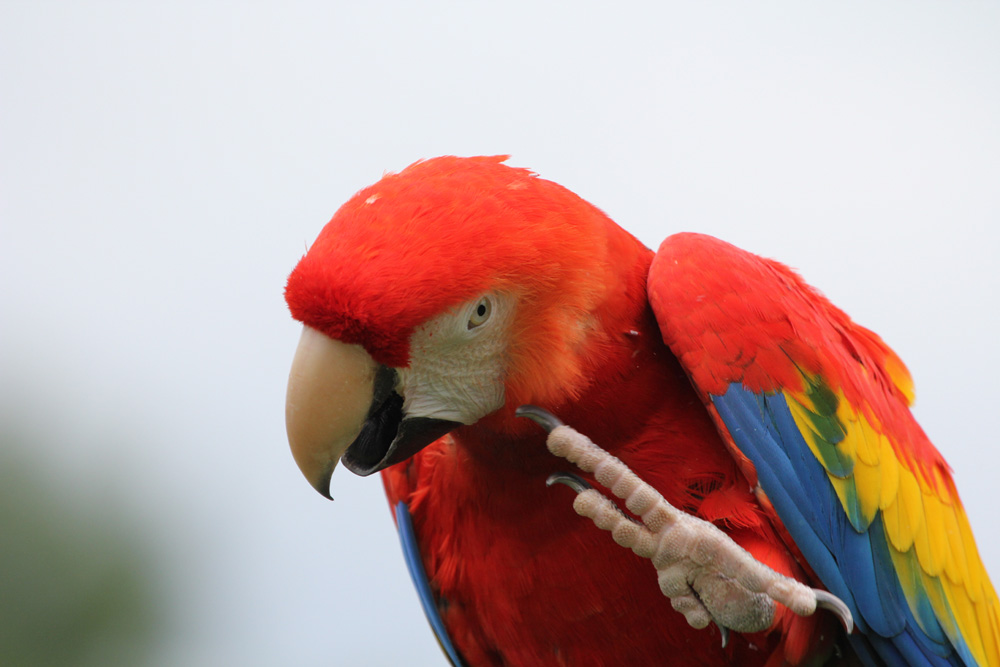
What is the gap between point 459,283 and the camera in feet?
2.40

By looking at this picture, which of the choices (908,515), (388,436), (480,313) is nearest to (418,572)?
(388,436)

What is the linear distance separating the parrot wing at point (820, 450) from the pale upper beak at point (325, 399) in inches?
13.2

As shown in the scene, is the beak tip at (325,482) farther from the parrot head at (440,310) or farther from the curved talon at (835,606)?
the curved talon at (835,606)

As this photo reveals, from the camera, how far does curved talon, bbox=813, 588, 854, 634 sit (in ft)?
2.56

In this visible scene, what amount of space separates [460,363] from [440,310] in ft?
0.27

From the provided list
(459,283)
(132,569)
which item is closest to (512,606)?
(459,283)

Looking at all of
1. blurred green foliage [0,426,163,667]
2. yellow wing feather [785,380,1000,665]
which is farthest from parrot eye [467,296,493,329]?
blurred green foliage [0,426,163,667]

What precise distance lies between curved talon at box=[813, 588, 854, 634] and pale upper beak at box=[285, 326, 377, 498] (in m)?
0.48

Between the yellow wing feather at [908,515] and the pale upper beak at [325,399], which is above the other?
the pale upper beak at [325,399]

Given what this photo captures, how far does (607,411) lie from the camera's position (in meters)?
0.87

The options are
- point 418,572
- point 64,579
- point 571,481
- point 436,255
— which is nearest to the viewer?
point 436,255

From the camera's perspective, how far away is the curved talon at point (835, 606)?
781 millimetres

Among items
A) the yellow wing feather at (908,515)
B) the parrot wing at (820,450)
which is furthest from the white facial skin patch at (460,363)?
the yellow wing feather at (908,515)

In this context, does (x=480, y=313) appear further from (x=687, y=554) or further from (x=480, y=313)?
(x=687, y=554)
